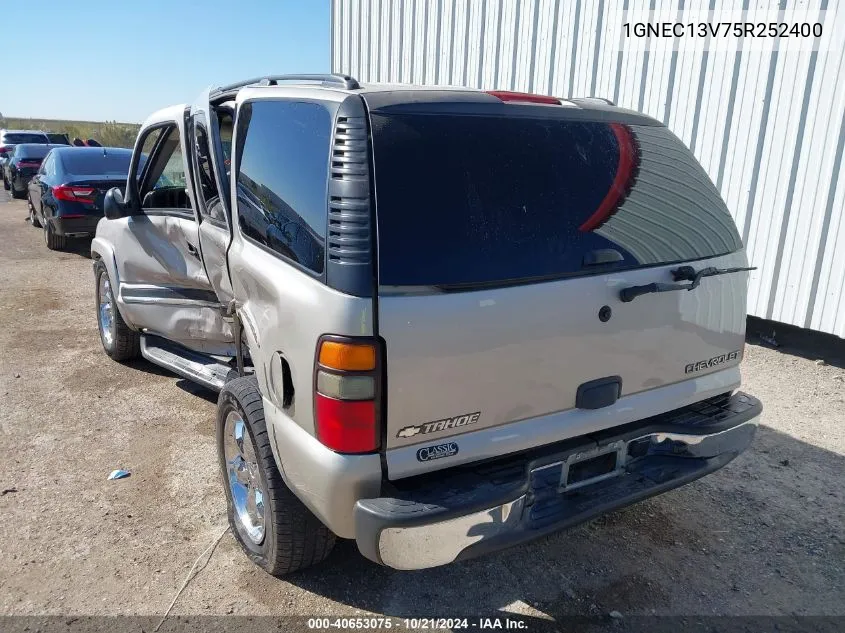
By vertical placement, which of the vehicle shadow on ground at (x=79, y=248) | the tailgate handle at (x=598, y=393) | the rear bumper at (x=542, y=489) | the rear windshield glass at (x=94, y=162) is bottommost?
the vehicle shadow on ground at (x=79, y=248)

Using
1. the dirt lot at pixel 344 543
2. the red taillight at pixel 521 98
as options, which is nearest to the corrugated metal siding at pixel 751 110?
the dirt lot at pixel 344 543

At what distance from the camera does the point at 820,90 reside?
568 centimetres

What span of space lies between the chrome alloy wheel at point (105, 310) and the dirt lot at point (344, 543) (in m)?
0.72

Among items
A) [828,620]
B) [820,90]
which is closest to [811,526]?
[828,620]

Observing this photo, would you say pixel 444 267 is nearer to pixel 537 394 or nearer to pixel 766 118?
pixel 537 394

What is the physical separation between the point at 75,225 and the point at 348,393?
9.21 metres

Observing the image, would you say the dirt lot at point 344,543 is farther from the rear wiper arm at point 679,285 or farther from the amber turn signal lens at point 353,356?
the rear wiper arm at point 679,285

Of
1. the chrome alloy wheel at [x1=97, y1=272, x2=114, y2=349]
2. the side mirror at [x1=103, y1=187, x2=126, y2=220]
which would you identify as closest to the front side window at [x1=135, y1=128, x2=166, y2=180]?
the side mirror at [x1=103, y1=187, x2=126, y2=220]

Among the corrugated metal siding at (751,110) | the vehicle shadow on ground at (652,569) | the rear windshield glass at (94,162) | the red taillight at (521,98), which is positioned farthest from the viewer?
the rear windshield glass at (94,162)

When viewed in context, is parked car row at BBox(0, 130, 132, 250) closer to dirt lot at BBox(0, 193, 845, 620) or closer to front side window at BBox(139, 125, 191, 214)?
front side window at BBox(139, 125, 191, 214)

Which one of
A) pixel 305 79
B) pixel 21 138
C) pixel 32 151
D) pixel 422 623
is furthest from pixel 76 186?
pixel 21 138

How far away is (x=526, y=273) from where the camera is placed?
236 centimetres

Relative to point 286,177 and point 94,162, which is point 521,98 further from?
point 94,162

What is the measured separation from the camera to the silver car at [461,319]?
2193mm
